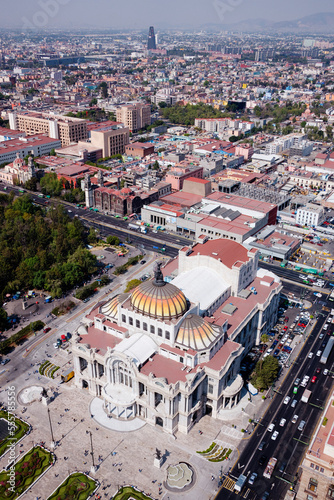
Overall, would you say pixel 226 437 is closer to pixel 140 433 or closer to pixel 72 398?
pixel 140 433

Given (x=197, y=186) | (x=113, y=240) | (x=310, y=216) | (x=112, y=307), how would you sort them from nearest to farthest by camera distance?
1. (x=112, y=307)
2. (x=113, y=240)
3. (x=310, y=216)
4. (x=197, y=186)

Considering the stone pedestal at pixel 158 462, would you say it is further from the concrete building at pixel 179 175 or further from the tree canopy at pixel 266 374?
the concrete building at pixel 179 175

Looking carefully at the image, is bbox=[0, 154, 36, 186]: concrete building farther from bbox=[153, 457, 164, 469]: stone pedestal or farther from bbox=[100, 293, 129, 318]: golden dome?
bbox=[153, 457, 164, 469]: stone pedestal

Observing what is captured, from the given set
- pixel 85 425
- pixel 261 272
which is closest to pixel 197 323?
pixel 85 425

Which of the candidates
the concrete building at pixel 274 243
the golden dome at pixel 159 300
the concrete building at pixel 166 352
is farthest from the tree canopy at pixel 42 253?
the concrete building at pixel 274 243

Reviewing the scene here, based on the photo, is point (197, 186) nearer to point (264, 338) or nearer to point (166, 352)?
point (264, 338)

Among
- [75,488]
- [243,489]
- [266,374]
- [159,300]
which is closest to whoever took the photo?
[75,488]

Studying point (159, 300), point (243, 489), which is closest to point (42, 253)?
point (159, 300)
